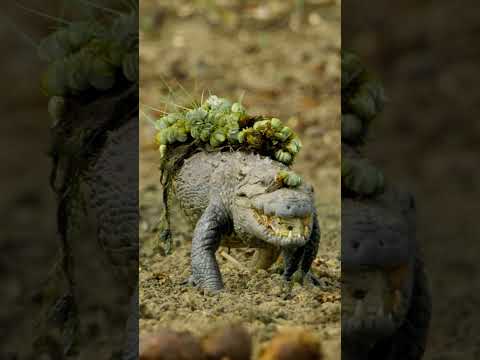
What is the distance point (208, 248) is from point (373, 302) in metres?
0.33

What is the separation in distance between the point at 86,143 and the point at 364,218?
50 centimetres

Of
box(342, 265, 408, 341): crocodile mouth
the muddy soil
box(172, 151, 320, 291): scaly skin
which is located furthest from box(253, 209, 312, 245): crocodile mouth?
box(342, 265, 408, 341): crocodile mouth

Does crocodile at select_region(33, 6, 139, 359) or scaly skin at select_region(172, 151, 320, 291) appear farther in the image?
crocodile at select_region(33, 6, 139, 359)

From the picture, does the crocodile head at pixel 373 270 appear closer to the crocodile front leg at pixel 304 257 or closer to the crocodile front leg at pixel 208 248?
the crocodile front leg at pixel 304 257

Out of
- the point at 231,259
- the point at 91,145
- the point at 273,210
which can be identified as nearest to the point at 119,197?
the point at 91,145

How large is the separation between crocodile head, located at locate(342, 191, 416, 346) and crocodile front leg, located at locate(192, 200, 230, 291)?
25cm

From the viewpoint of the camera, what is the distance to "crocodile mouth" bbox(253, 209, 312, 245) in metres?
1.10

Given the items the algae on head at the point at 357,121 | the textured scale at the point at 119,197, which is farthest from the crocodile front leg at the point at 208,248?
the algae on head at the point at 357,121

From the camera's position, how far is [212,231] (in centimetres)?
116

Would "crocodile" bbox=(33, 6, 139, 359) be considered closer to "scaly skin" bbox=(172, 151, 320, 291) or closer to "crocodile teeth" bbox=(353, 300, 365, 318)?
"scaly skin" bbox=(172, 151, 320, 291)

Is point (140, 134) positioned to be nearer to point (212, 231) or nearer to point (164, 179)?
point (164, 179)

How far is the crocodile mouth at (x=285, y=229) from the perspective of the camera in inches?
43.2

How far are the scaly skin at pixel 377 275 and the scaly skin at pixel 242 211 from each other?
15 cm

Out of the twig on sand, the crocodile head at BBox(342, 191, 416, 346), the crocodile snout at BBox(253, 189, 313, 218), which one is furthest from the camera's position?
the crocodile head at BBox(342, 191, 416, 346)
